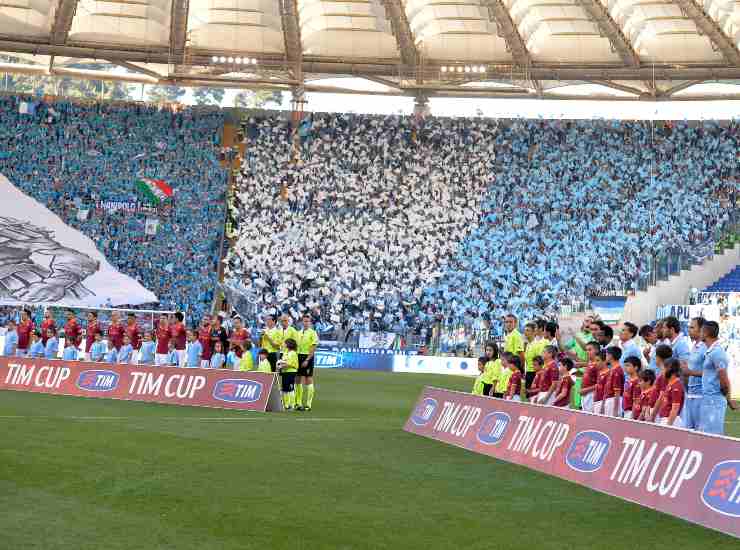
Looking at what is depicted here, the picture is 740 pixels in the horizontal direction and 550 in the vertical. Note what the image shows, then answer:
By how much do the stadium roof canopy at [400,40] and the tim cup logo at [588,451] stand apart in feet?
104

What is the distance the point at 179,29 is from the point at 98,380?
2538 centimetres

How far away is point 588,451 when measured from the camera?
12.6 meters

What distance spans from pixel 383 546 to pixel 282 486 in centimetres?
319

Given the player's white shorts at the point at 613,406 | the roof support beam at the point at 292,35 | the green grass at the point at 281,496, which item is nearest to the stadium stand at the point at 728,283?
the roof support beam at the point at 292,35

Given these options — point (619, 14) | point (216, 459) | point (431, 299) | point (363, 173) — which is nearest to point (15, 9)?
point (363, 173)

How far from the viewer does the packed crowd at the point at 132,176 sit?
1912 inches

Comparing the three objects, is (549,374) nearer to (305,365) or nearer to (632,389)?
(632,389)

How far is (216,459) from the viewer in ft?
45.0

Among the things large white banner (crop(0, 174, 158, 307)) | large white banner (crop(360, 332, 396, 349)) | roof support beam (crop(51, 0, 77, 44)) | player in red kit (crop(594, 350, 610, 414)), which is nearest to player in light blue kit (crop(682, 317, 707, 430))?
player in red kit (crop(594, 350, 610, 414))

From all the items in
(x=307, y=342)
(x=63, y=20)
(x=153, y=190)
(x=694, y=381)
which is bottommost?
(x=307, y=342)

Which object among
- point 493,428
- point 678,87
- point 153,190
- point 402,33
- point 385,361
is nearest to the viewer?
point 493,428

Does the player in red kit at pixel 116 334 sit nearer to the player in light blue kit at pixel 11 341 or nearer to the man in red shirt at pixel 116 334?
the man in red shirt at pixel 116 334

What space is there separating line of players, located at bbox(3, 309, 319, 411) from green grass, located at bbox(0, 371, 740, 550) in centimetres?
470

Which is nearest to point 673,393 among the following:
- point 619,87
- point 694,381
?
point 694,381
